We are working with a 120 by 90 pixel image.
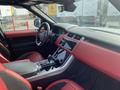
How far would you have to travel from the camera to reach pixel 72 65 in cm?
233

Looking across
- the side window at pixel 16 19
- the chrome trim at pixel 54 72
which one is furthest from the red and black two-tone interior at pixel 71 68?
the side window at pixel 16 19

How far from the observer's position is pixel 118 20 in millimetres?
2043

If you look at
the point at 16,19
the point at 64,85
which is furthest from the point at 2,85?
the point at 16,19

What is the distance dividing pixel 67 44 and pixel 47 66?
36 cm

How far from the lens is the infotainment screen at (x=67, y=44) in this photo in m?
2.32

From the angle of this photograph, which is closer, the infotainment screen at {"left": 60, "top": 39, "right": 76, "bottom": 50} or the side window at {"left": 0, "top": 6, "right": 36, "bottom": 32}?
the infotainment screen at {"left": 60, "top": 39, "right": 76, "bottom": 50}

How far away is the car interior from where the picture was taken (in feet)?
5.25

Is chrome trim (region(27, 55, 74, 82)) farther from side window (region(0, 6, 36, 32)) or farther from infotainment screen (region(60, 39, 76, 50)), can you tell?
side window (region(0, 6, 36, 32))

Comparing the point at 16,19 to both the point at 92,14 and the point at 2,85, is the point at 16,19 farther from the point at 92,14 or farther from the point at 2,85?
the point at 2,85

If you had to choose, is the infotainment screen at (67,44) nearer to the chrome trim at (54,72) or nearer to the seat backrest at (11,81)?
the chrome trim at (54,72)

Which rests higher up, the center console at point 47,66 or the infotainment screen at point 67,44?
the infotainment screen at point 67,44

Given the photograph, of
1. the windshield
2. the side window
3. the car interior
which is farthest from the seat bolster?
the side window

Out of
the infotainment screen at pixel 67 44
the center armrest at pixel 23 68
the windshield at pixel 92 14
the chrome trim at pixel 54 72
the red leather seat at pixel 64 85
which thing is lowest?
the red leather seat at pixel 64 85


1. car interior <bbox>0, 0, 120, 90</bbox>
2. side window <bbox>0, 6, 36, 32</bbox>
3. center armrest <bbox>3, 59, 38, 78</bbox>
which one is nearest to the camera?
car interior <bbox>0, 0, 120, 90</bbox>
